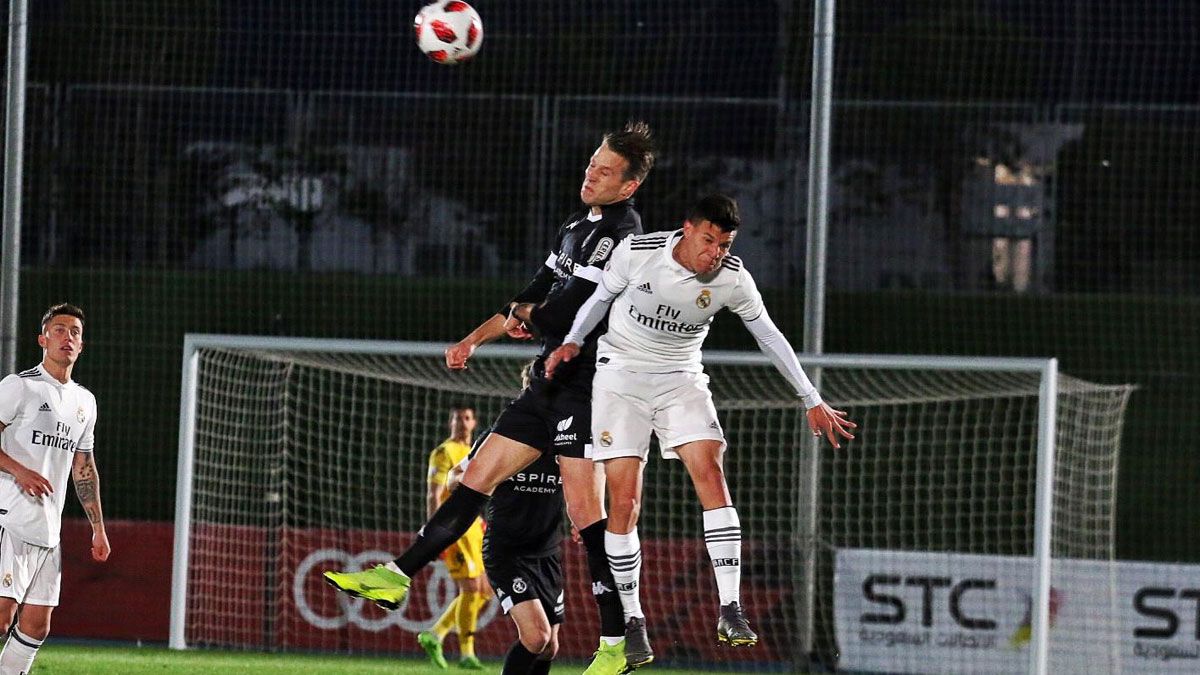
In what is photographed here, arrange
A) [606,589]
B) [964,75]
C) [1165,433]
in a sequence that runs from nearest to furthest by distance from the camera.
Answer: [606,589] < [1165,433] < [964,75]

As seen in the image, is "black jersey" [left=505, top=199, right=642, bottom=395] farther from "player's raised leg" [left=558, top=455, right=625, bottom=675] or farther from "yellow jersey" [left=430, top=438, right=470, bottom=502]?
"yellow jersey" [left=430, top=438, right=470, bottom=502]

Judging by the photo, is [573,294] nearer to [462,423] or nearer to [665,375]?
[665,375]

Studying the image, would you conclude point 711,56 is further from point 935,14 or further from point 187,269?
point 187,269

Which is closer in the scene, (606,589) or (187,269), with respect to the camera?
(606,589)

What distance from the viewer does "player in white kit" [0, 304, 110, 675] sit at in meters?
7.96

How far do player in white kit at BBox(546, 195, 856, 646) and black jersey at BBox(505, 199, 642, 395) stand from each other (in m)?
0.14

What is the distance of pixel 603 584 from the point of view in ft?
22.9

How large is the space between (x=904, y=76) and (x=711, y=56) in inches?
82.5

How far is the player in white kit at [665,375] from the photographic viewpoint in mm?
6789

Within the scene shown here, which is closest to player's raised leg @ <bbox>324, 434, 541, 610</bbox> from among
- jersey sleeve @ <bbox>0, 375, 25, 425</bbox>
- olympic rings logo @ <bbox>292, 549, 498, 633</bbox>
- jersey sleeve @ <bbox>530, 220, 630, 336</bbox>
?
jersey sleeve @ <bbox>530, 220, 630, 336</bbox>

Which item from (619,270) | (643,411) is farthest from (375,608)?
(619,270)

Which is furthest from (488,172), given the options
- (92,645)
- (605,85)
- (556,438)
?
(556,438)

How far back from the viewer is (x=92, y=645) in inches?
570

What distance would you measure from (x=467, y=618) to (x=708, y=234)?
6.03 m
